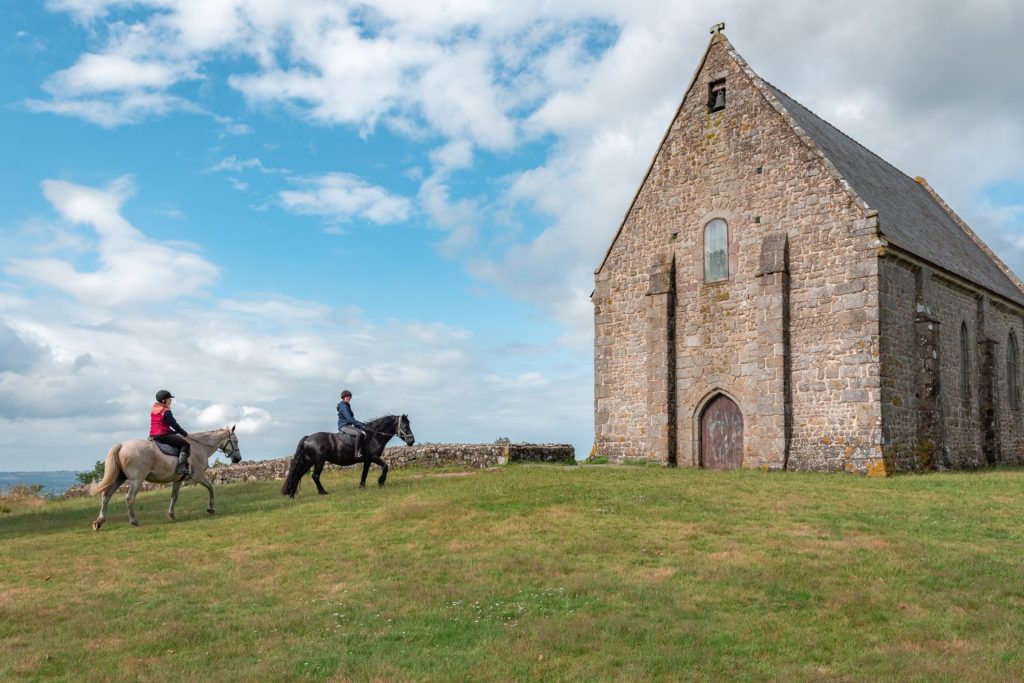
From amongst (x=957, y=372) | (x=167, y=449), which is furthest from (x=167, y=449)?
(x=957, y=372)

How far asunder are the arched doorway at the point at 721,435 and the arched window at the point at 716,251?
4159 mm

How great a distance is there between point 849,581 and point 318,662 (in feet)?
25.3

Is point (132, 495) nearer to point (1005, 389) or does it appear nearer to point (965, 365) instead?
point (965, 365)

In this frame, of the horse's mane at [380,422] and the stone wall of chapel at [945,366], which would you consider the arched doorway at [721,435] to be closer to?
the stone wall of chapel at [945,366]

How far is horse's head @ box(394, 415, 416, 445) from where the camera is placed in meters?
21.6

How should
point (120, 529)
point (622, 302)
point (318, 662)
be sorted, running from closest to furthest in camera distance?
point (318, 662), point (120, 529), point (622, 302)

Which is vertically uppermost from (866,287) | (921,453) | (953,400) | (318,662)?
(866,287)

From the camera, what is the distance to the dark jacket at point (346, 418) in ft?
70.8

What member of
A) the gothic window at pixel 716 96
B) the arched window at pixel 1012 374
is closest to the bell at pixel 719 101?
the gothic window at pixel 716 96

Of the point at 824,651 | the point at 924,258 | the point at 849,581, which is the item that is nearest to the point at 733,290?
the point at 924,258

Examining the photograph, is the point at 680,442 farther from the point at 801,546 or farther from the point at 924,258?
the point at 801,546

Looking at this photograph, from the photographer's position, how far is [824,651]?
958cm

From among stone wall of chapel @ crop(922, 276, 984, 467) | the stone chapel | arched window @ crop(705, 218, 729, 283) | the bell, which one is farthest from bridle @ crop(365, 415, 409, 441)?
stone wall of chapel @ crop(922, 276, 984, 467)

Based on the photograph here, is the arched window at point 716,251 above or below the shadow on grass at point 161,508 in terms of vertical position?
above
